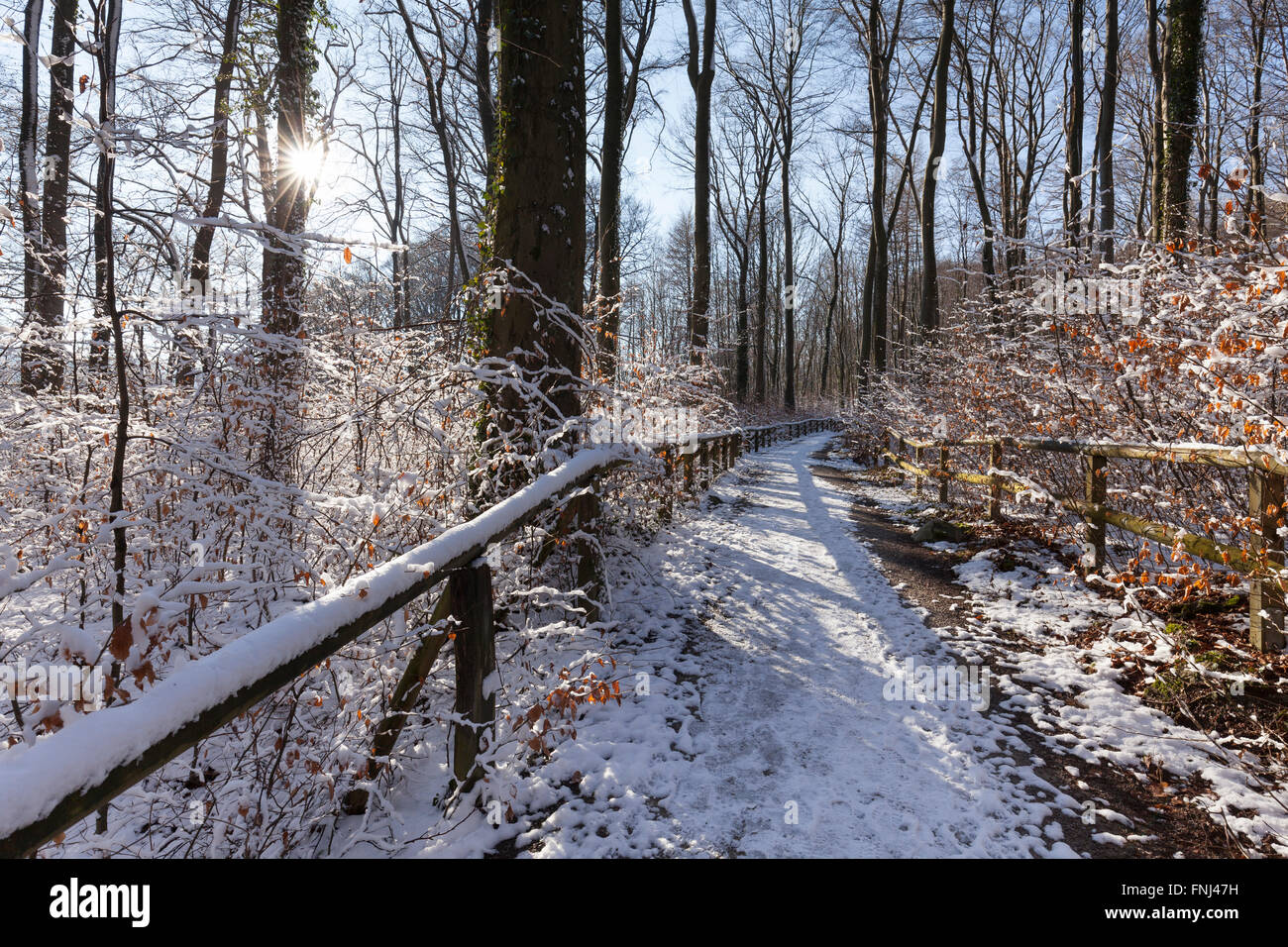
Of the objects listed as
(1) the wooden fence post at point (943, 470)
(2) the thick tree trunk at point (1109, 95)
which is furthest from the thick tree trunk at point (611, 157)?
(2) the thick tree trunk at point (1109, 95)

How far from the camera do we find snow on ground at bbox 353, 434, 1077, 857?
8.18ft

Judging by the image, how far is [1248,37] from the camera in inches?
695

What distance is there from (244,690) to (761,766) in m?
2.33

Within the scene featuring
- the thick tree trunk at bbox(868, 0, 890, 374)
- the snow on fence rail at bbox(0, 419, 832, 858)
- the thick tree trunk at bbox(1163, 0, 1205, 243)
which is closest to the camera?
the snow on fence rail at bbox(0, 419, 832, 858)

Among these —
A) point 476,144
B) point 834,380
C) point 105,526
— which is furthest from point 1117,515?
point 834,380

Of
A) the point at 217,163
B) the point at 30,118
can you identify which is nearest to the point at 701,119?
the point at 217,163

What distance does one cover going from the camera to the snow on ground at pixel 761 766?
→ 2494mm

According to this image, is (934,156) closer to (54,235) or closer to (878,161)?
(878,161)

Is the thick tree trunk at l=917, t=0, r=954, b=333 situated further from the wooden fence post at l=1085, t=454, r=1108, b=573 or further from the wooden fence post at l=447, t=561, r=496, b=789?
the wooden fence post at l=447, t=561, r=496, b=789

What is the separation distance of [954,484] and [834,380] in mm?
51069

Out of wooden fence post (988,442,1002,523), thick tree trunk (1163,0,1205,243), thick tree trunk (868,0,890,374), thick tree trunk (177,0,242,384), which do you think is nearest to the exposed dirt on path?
wooden fence post (988,442,1002,523)

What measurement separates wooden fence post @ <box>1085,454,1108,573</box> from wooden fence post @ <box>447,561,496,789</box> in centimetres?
522
